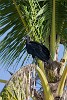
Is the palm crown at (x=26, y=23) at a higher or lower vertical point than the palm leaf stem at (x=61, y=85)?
higher

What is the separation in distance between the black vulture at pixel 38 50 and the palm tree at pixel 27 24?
180mm

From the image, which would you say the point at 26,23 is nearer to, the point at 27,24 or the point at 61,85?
the point at 27,24

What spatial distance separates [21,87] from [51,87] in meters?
0.70

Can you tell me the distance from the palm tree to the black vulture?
18 centimetres

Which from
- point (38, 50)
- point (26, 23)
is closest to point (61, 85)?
point (38, 50)

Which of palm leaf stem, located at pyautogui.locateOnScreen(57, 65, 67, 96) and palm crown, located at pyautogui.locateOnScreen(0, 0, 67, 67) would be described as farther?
palm crown, located at pyautogui.locateOnScreen(0, 0, 67, 67)

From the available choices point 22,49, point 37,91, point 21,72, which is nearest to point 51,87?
point 37,91

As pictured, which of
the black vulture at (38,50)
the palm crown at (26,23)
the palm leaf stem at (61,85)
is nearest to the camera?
the palm leaf stem at (61,85)

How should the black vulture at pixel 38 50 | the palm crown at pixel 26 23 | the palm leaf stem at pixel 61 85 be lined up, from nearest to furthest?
the palm leaf stem at pixel 61 85
the black vulture at pixel 38 50
the palm crown at pixel 26 23

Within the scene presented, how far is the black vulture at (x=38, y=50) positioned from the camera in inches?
164

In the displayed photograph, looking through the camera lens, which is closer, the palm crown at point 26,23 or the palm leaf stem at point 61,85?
the palm leaf stem at point 61,85

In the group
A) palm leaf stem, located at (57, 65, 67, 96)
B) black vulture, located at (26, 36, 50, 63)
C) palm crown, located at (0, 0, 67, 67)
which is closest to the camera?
palm leaf stem, located at (57, 65, 67, 96)

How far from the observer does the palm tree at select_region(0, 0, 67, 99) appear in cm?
461

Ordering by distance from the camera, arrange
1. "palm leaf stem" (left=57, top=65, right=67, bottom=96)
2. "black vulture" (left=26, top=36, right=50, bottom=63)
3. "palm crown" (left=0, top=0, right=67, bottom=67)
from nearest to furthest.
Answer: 1. "palm leaf stem" (left=57, top=65, right=67, bottom=96)
2. "black vulture" (left=26, top=36, right=50, bottom=63)
3. "palm crown" (left=0, top=0, right=67, bottom=67)
